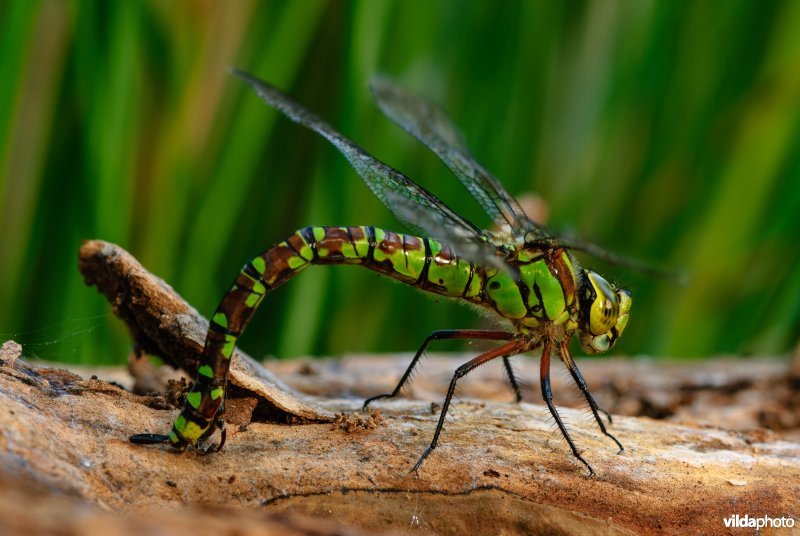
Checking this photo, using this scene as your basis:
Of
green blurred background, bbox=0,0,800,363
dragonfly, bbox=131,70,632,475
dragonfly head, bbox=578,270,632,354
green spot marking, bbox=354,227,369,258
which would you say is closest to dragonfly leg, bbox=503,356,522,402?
dragonfly, bbox=131,70,632,475

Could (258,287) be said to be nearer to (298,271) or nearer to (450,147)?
(298,271)

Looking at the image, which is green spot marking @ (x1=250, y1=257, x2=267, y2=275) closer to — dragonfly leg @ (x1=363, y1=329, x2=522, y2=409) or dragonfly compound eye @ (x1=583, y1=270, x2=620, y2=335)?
dragonfly leg @ (x1=363, y1=329, x2=522, y2=409)

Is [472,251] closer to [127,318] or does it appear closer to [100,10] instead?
[127,318]

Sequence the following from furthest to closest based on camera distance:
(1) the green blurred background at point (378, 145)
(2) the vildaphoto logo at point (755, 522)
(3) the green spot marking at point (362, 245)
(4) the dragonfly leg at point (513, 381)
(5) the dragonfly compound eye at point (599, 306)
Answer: (1) the green blurred background at point (378, 145) < (4) the dragonfly leg at point (513, 381) < (5) the dragonfly compound eye at point (599, 306) < (3) the green spot marking at point (362, 245) < (2) the vildaphoto logo at point (755, 522)

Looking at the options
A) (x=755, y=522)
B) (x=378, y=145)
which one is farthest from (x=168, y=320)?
(x=378, y=145)

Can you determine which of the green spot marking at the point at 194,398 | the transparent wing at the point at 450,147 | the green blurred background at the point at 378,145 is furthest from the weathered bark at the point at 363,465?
the green blurred background at the point at 378,145

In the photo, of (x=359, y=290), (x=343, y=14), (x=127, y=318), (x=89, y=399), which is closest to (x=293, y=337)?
(x=359, y=290)

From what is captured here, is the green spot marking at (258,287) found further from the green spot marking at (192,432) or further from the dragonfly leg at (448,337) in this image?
the dragonfly leg at (448,337)
